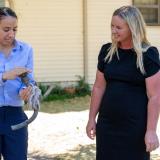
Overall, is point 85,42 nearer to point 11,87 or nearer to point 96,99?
point 96,99

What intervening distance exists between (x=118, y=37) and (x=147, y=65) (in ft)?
0.96

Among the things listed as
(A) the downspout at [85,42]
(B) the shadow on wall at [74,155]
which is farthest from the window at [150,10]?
(B) the shadow on wall at [74,155]

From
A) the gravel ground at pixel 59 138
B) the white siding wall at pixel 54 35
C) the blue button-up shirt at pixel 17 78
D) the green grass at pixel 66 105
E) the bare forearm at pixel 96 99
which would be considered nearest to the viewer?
the blue button-up shirt at pixel 17 78

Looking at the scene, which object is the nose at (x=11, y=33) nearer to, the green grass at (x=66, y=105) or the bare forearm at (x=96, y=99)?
the bare forearm at (x=96, y=99)

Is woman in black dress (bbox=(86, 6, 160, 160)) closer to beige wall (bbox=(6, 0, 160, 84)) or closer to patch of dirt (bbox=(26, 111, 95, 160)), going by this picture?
patch of dirt (bbox=(26, 111, 95, 160))

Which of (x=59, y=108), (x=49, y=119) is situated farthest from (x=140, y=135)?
(x=59, y=108)

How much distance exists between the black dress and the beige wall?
27.0 ft

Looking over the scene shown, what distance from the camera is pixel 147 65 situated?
378 cm

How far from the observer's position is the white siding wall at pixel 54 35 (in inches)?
474

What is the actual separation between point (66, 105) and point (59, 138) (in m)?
3.65

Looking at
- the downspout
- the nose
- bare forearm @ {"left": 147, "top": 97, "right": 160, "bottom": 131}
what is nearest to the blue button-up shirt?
the nose

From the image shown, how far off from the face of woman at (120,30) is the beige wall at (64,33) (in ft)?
27.1

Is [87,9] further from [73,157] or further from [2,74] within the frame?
[2,74]

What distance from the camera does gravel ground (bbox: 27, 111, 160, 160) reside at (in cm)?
672
